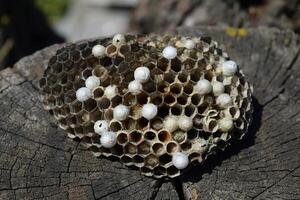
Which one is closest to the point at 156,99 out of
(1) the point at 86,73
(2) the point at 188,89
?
(2) the point at 188,89

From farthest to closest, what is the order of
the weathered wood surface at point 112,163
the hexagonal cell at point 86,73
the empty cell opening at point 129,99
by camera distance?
the hexagonal cell at point 86,73, the empty cell opening at point 129,99, the weathered wood surface at point 112,163

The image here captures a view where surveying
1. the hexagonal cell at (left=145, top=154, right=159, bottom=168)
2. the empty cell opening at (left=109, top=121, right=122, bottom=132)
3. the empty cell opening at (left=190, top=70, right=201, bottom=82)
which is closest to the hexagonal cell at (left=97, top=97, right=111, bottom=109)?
the empty cell opening at (left=109, top=121, right=122, bottom=132)

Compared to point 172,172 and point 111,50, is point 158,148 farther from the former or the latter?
point 111,50

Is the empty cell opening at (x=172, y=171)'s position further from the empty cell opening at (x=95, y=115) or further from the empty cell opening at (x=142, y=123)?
the empty cell opening at (x=95, y=115)

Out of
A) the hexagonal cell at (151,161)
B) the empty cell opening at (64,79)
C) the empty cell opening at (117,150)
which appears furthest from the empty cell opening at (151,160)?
the empty cell opening at (64,79)

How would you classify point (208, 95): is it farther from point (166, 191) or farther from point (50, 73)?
point (50, 73)
